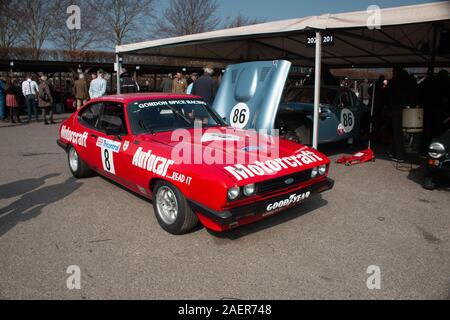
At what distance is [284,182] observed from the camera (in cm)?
350

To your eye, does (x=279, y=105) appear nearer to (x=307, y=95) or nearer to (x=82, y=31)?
(x=307, y=95)

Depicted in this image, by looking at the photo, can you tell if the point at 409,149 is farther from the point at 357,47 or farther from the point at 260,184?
the point at 357,47

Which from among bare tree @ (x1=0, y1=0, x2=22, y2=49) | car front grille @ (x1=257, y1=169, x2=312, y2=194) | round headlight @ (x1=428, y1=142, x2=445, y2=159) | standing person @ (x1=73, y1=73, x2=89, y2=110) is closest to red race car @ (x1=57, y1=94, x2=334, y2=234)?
car front grille @ (x1=257, y1=169, x2=312, y2=194)

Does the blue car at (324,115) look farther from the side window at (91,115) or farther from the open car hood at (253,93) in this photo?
the side window at (91,115)

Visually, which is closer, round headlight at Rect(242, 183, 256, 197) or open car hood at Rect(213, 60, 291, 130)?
round headlight at Rect(242, 183, 256, 197)

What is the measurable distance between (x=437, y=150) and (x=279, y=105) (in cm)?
250

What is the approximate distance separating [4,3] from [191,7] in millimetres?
13859

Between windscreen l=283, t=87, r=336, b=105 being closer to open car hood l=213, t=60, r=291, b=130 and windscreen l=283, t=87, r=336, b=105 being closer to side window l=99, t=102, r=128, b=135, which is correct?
open car hood l=213, t=60, r=291, b=130

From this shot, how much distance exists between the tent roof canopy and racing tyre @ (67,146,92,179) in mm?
3752

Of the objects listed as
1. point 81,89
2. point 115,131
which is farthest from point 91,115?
point 81,89

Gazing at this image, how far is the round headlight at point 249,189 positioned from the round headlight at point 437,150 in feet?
10.1

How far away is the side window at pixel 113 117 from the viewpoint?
437cm

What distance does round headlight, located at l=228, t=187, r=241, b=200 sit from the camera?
3.07 metres
